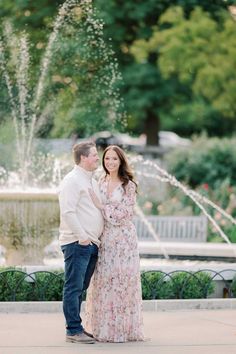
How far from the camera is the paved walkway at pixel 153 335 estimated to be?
9977 millimetres

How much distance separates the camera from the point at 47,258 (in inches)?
690

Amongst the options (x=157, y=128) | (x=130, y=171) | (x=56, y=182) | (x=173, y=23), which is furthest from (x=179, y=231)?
(x=157, y=128)

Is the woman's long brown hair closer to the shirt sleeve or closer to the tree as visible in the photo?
the shirt sleeve

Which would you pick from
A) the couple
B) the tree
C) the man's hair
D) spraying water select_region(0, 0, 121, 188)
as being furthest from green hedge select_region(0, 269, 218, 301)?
the tree

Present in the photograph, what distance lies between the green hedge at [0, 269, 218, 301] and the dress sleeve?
2.20 m

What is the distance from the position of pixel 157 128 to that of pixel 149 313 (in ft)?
96.5

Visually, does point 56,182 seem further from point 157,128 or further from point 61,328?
point 157,128

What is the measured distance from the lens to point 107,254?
1042 cm

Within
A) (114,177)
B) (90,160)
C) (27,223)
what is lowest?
(27,223)

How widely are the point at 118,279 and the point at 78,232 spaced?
23.8 inches

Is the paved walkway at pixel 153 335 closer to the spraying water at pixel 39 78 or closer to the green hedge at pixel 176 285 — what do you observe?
the green hedge at pixel 176 285

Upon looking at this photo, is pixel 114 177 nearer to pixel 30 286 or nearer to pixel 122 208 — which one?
pixel 122 208

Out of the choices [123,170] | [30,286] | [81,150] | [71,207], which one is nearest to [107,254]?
[71,207]

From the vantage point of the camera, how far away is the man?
10125 millimetres
